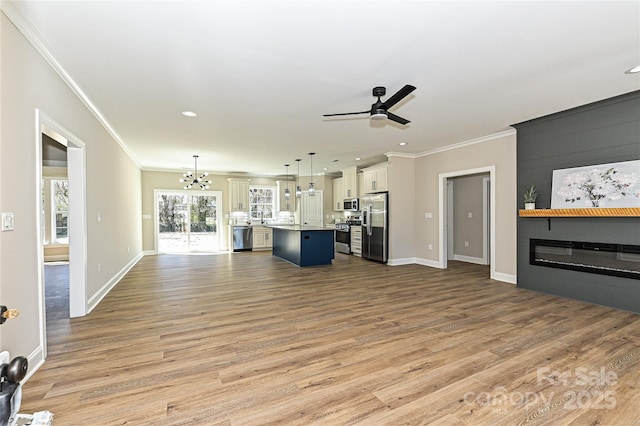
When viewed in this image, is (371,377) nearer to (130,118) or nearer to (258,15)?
(258,15)

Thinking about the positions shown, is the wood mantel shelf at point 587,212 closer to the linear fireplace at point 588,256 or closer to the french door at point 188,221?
the linear fireplace at point 588,256

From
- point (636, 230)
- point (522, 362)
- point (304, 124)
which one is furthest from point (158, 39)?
point (636, 230)

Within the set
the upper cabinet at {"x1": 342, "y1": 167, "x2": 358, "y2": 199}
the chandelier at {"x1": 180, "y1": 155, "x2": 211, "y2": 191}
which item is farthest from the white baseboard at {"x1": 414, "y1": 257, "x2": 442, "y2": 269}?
the chandelier at {"x1": 180, "y1": 155, "x2": 211, "y2": 191}

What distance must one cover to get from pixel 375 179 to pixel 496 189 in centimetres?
294

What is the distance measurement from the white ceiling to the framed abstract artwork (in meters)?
0.94

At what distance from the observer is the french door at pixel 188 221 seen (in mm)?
9625

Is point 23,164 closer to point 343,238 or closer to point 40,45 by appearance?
point 40,45

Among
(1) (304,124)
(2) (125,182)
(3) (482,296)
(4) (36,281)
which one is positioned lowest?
(3) (482,296)

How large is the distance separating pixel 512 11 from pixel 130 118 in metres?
4.92

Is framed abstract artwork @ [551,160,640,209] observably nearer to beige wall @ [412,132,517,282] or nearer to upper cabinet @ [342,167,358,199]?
beige wall @ [412,132,517,282]

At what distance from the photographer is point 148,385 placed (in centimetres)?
221

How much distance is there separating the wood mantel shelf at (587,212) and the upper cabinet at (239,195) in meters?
8.16

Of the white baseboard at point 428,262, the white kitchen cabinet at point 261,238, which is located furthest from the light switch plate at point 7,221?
the white kitchen cabinet at point 261,238

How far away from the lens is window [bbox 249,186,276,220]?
10852mm
